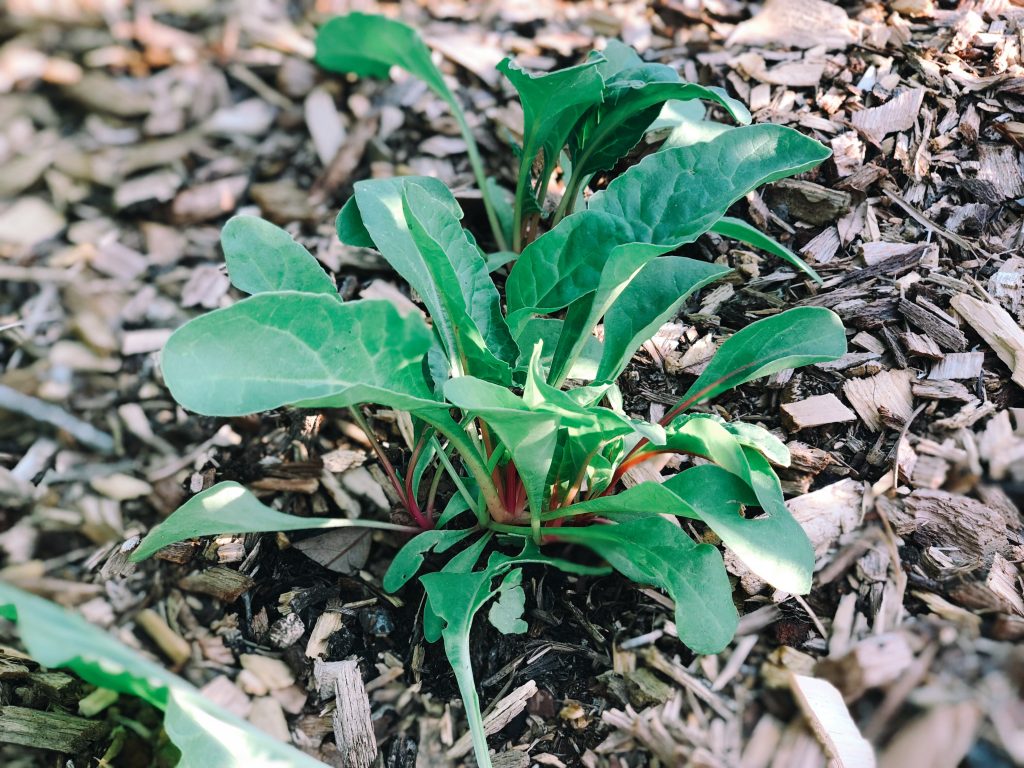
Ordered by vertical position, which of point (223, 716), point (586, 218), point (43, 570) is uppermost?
point (586, 218)

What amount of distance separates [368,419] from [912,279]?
0.95 meters

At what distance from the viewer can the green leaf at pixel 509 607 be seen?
1136 millimetres

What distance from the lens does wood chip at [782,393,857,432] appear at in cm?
131

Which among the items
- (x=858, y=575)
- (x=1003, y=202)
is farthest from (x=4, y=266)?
(x=1003, y=202)

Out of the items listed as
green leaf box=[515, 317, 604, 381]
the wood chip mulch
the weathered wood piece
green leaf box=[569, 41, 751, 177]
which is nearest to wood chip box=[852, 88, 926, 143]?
the wood chip mulch

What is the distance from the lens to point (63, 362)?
158 centimetres

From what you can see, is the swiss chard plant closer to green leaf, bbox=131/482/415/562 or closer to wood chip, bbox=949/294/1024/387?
green leaf, bbox=131/482/415/562

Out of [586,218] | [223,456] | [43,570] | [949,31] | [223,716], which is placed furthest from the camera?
[949,31]

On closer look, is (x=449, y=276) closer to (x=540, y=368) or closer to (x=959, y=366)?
(x=540, y=368)

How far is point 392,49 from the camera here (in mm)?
1591

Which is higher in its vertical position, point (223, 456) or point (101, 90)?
point (101, 90)

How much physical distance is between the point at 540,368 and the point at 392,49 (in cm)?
88

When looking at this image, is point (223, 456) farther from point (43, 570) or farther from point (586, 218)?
point (586, 218)

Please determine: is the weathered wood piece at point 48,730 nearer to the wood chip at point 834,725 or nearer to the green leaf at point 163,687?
the green leaf at point 163,687
